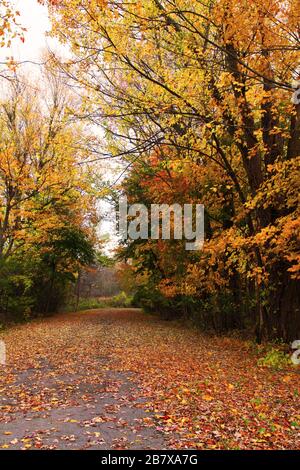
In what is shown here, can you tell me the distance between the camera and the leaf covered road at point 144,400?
16.9 ft

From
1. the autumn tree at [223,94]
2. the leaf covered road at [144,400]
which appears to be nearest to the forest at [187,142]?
the autumn tree at [223,94]

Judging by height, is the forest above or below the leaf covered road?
above

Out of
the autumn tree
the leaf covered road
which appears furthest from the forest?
the leaf covered road

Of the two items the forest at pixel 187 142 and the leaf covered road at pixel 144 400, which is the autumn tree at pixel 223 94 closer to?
the forest at pixel 187 142

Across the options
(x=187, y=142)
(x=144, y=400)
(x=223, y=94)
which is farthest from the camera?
(x=187, y=142)

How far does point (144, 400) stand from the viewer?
22.5ft

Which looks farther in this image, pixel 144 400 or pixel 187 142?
pixel 187 142

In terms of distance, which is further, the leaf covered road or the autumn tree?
the autumn tree

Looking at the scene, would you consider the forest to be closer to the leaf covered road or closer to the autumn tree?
the autumn tree

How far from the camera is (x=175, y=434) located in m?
5.29

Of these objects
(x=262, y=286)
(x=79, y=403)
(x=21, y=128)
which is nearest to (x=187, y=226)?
(x=262, y=286)

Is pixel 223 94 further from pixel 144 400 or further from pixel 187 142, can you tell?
pixel 144 400

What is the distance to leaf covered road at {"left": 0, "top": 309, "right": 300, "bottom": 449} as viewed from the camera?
16.9ft

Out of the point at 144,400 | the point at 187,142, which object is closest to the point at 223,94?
the point at 187,142
